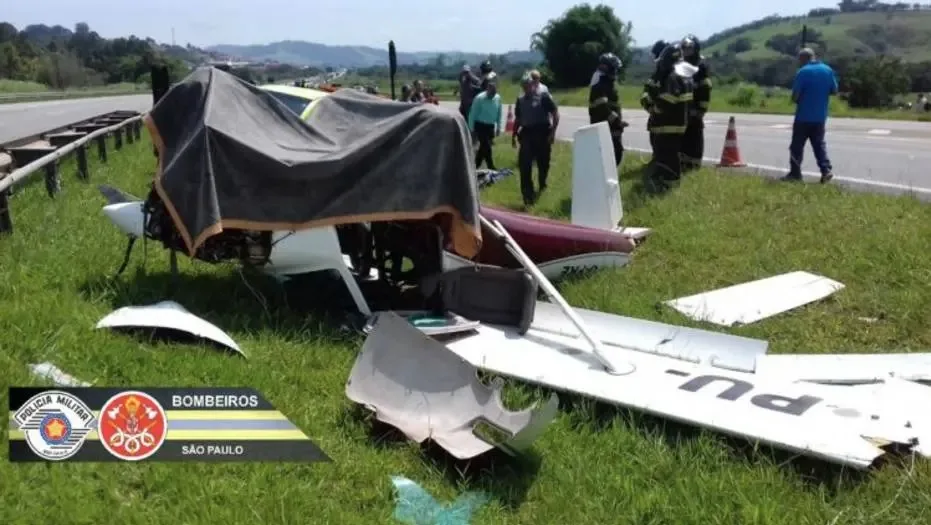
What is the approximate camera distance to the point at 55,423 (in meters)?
2.73

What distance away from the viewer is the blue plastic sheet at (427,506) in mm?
3182

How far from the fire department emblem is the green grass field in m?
0.32

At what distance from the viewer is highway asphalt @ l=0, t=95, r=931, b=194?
1178 centimetres

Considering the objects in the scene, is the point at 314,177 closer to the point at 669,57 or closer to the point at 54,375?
the point at 54,375

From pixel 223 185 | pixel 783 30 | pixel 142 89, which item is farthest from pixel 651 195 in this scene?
pixel 783 30

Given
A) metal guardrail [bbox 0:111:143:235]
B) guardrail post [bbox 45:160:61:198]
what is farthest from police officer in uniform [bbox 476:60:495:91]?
guardrail post [bbox 45:160:61:198]

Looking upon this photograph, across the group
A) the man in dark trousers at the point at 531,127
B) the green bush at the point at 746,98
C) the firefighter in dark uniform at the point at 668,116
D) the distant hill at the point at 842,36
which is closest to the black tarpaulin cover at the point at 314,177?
the man in dark trousers at the point at 531,127

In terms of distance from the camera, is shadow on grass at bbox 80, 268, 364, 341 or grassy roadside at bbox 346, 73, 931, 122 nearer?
shadow on grass at bbox 80, 268, 364, 341

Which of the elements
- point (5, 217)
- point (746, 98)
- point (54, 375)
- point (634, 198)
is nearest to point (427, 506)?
point (54, 375)

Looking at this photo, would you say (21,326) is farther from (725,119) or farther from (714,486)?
(725,119)

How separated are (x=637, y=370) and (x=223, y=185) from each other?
2585 millimetres

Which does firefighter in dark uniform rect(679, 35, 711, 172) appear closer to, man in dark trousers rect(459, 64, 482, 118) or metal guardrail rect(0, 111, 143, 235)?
man in dark trousers rect(459, 64, 482, 118)

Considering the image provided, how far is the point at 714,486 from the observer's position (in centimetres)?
337

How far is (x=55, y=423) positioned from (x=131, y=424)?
0.79 ft
